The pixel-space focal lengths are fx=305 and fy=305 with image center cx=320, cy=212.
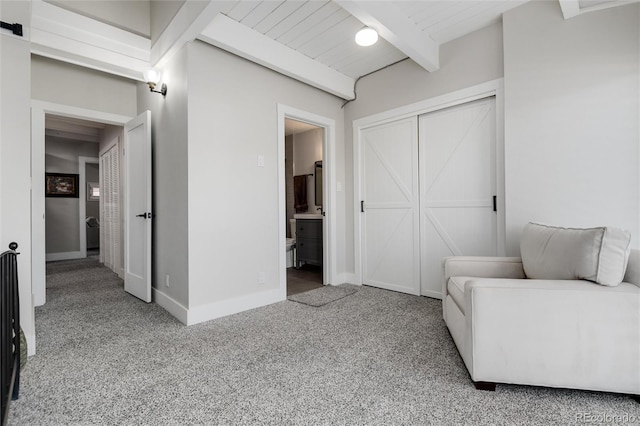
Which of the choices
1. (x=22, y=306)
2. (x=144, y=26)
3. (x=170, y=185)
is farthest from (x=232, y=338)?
(x=144, y=26)

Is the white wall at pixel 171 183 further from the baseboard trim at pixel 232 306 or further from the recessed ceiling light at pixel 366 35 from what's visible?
the recessed ceiling light at pixel 366 35

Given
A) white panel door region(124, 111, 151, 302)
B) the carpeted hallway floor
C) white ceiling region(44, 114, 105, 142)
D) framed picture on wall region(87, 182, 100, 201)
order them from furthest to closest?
framed picture on wall region(87, 182, 100, 201) → white ceiling region(44, 114, 105, 142) → white panel door region(124, 111, 151, 302) → the carpeted hallway floor

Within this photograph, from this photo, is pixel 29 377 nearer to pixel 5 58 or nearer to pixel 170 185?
pixel 170 185

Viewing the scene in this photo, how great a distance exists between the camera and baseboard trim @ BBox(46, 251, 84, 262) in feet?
20.7

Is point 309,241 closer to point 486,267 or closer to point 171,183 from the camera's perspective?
point 171,183

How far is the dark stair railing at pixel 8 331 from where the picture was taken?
119 centimetres

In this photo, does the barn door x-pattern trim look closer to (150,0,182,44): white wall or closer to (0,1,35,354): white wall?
(150,0,182,44): white wall

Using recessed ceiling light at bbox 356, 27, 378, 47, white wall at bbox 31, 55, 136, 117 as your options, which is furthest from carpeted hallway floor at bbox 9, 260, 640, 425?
recessed ceiling light at bbox 356, 27, 378, 47

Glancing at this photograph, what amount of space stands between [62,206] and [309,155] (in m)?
5.49

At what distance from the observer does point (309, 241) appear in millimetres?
4895

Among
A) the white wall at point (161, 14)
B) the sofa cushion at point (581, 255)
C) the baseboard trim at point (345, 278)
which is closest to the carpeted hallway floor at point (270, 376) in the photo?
the sofa cushion at point (581, 255)

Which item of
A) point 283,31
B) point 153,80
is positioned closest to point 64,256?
point 153,80

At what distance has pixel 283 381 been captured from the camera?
1.71 meters

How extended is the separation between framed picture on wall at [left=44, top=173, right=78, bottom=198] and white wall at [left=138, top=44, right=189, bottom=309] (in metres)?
4.79
